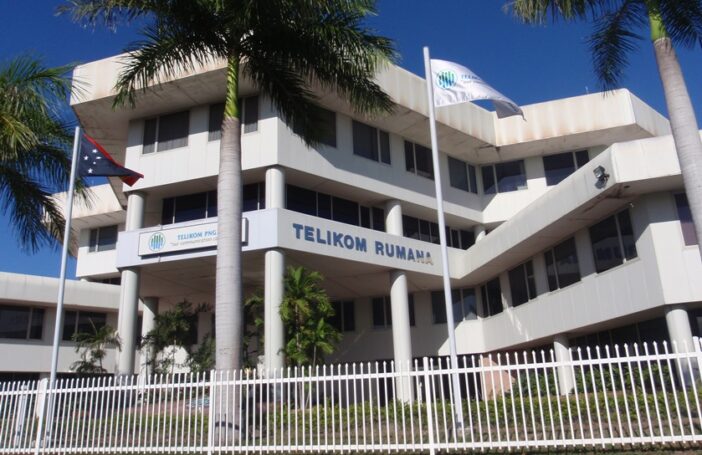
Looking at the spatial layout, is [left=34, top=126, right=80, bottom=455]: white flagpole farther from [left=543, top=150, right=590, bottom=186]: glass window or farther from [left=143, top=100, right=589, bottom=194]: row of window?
[left=543, top=150, right=590, bottom=186]: glass window

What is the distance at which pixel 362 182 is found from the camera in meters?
24.8

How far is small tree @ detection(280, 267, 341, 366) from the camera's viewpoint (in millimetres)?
19172

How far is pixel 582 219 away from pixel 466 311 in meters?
9.60

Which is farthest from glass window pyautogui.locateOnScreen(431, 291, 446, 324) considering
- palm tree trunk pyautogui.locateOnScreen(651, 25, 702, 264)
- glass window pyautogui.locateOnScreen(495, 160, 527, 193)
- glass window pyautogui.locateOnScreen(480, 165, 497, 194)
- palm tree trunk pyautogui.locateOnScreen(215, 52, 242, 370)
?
palm tree trunk pyautogui.locateOnScreen(651, 25, 702, 264)

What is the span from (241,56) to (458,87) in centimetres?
510

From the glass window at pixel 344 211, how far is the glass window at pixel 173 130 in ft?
20.2

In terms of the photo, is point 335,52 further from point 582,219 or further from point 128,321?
point 128,321

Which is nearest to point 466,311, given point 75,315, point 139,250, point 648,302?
point 648,302

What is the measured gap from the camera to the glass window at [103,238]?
35312 millimetres

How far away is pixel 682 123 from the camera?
1155 centimetres

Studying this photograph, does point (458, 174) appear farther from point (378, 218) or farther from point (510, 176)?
point (378, 218)

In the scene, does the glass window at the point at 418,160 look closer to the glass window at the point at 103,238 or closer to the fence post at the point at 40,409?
the fence post at the point at 40,409

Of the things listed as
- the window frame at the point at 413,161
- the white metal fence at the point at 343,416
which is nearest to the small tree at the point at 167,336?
the white metal fence at the point at 343,416

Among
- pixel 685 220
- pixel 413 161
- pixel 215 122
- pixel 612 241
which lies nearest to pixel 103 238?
pixel 215 122
